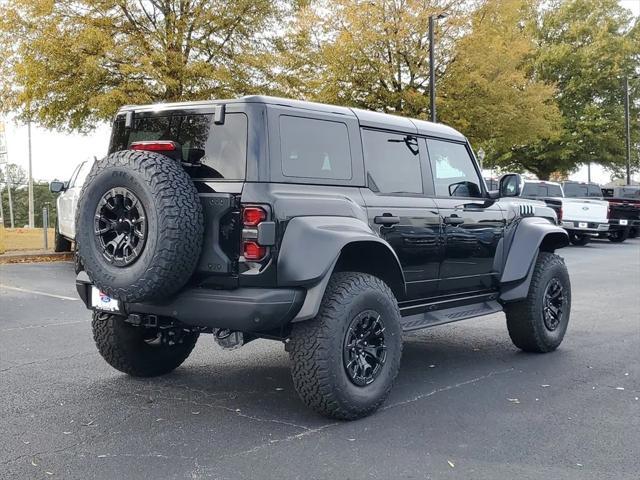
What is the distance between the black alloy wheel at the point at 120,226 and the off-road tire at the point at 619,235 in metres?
22.9

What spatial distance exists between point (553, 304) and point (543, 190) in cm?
1763

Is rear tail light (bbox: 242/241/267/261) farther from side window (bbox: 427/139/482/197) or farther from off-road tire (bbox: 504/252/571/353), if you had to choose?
off-road tire (bbox: 504/252/571/353)

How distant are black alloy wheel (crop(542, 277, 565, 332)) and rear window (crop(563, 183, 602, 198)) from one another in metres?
19.3

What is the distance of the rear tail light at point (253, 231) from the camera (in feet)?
13.9

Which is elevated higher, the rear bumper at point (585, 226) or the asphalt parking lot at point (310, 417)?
the rear bumper at point (585, 226)

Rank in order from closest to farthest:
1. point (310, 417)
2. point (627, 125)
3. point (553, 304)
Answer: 1. point (310, 417)
2. point (553, 304)
3. point (627, 125)

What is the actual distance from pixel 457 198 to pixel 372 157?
42.6 inches

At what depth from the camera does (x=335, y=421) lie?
4.55 m

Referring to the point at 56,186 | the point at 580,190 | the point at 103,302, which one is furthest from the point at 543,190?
the point at 103,302

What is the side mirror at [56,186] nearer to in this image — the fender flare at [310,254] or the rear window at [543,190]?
the fender flare at [310,254]

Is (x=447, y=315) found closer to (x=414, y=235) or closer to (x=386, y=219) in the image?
(x=414, y=235)

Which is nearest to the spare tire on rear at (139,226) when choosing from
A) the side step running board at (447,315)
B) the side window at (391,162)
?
the side window at (391,162)

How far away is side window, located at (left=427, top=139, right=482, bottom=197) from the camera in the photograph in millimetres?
5887

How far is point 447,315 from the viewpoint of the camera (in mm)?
5711
